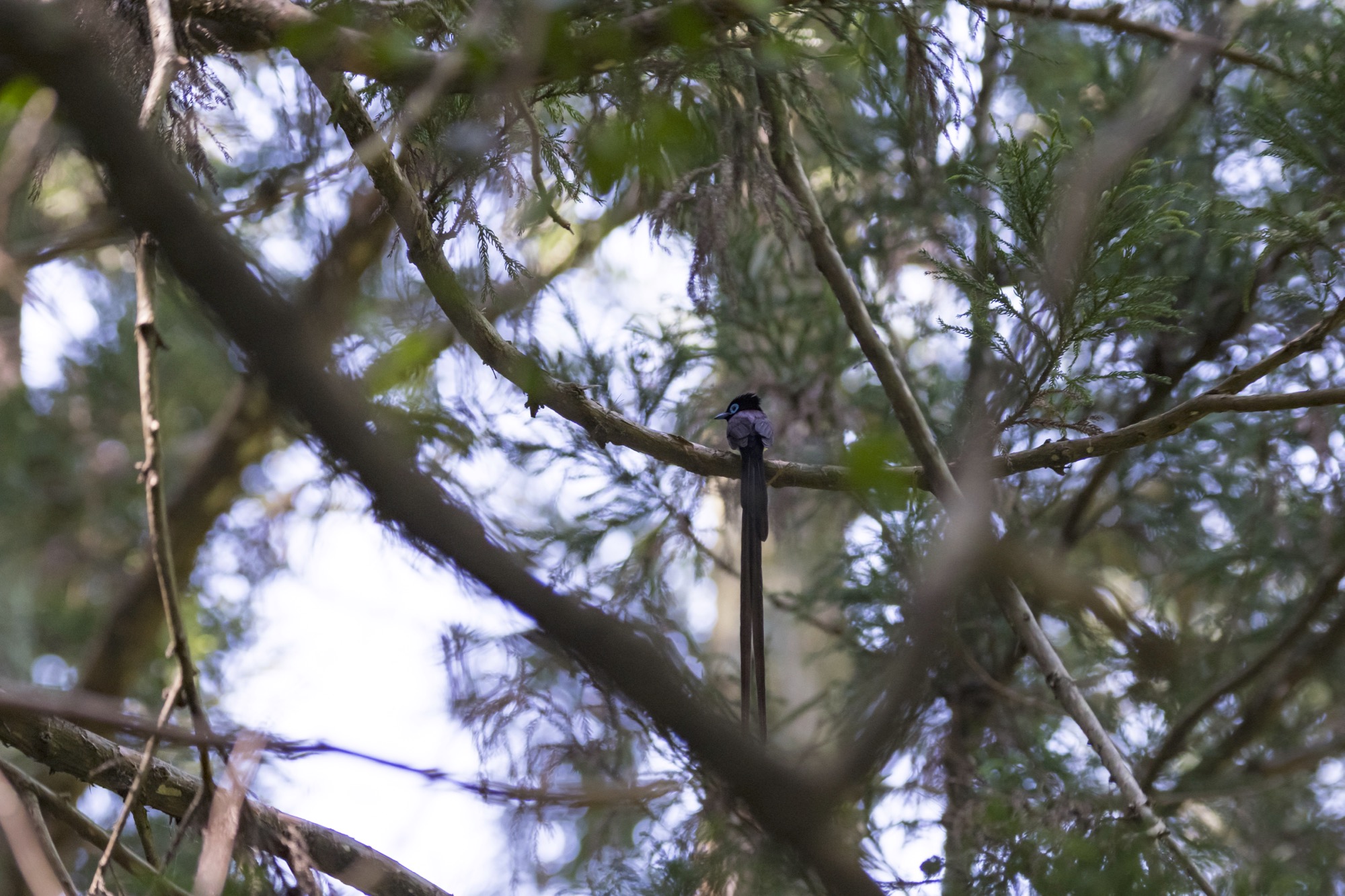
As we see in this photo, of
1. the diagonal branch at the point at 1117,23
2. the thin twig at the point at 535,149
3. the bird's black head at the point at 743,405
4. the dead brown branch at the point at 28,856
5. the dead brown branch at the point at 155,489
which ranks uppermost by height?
the diagonal branch at the point at 1117,23

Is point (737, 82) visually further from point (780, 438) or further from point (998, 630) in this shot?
point (998, 630)

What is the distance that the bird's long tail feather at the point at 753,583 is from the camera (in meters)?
2.38

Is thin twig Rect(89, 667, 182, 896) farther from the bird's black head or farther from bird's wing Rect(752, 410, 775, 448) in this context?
the bird's black head

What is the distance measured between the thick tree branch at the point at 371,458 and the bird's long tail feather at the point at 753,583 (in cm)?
153

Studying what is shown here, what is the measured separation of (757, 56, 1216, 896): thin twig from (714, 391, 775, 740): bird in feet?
1.40

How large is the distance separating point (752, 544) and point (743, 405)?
0.79 m

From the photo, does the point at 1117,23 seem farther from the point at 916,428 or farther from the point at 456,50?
the point at 456,50

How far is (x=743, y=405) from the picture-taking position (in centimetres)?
341

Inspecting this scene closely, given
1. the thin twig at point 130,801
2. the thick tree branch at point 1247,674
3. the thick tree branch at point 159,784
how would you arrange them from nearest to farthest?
the thin twig at point 130,801
the thick tree branch at point 159,784
the thick tree branch at point 1247,674

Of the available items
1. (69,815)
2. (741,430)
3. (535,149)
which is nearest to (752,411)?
(741,430)

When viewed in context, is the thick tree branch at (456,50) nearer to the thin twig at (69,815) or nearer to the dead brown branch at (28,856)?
the dead brown branch at (28,856)

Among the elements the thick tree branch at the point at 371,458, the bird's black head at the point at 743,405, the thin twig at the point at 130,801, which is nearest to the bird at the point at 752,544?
the bird's black head at the point at 743,405

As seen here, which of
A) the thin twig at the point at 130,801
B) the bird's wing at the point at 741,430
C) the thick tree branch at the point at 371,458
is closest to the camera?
the thick tree branch at the point at 371,458

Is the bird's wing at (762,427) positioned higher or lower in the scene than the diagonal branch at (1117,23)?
lower
